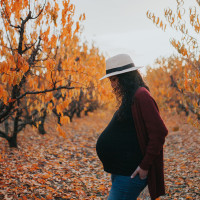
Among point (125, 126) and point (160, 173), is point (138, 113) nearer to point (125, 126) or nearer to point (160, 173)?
point (125, 126)

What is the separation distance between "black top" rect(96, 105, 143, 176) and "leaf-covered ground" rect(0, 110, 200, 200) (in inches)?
95.8

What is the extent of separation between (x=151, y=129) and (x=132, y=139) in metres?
0.22

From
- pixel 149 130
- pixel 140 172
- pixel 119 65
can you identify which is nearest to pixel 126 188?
pixel 140 172

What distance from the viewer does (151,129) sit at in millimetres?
1671

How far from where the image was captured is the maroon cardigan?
1.67 meters

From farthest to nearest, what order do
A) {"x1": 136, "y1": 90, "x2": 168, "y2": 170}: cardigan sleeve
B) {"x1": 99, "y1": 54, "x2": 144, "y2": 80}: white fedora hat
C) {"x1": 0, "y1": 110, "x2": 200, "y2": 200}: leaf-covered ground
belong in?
{"x1": 0, "y1": 110, "x2": 200, "y2": 200}: leaf-covered ground < {"x1": 99, "y1": 54, "x2": 144, "y2": 80}: white fedora hat < {"x1": 136, "y1": 90, "x2": 168, "y2": 170}: cardigan sleeve

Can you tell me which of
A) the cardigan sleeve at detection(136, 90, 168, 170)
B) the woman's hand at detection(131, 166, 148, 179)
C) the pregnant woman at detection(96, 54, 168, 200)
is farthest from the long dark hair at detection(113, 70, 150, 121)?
the woman's hand at detection(131, 166, 148, 179)

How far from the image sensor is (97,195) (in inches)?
163

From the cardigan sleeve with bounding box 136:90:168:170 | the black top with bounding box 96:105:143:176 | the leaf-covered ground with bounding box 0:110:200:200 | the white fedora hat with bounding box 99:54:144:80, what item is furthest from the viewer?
the leaf-covered ground with bounding box 0:110:200:200

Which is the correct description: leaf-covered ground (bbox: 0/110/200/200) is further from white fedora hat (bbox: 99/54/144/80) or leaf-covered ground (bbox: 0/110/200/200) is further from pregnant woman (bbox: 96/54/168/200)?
white fedora hat (bbox: 99/54/144/80)

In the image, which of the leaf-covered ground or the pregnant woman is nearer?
the pregnant woman

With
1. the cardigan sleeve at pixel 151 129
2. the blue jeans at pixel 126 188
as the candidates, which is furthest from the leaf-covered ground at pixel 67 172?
the cardigan sleeve at pixel 151 129

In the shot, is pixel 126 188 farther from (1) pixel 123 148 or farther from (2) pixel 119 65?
(2) pixel 119 65

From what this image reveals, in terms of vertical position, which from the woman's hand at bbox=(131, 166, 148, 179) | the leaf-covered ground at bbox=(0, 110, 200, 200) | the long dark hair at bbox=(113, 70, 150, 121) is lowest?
the leaf-covered ground at bbox=(0, 110, 200, 200)
